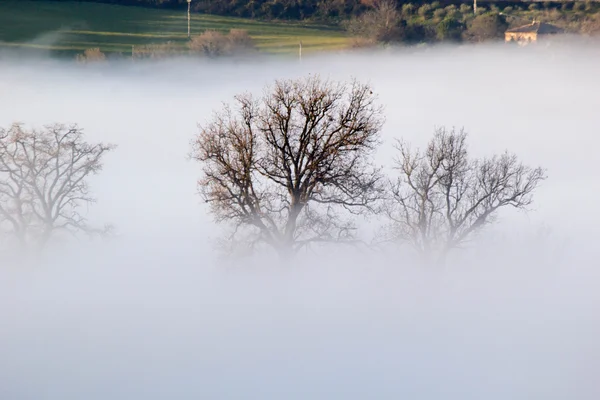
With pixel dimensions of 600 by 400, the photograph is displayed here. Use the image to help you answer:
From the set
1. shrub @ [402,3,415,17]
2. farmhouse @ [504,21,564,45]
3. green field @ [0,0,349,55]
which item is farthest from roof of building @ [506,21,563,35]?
green field @ [0,0,349,55]

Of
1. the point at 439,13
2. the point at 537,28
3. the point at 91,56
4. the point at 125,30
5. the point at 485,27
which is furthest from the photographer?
the point at 537,28

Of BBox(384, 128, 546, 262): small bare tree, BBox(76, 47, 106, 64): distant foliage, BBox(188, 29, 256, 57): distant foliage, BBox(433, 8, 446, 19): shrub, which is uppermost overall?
BBox(433, 8, 446, 19): shrub

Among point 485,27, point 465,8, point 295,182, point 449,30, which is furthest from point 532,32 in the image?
point 295,182

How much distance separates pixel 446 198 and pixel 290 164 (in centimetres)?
520

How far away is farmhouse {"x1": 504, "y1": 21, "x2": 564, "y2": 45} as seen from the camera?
45.0m

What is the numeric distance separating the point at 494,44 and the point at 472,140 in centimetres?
458

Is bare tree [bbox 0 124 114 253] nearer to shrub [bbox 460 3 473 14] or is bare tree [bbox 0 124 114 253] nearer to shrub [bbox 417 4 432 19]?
shrub [bbox 417 4 432 19]

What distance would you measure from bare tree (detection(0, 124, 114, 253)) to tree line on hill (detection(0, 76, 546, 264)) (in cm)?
3

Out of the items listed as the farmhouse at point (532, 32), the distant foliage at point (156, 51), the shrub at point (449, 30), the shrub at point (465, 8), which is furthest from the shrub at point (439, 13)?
the distant foliage at point (156, 51)

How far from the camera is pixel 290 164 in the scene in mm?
22266

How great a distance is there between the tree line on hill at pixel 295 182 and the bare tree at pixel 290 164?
0.09 ft

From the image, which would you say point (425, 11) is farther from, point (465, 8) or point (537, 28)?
point (537, 28)

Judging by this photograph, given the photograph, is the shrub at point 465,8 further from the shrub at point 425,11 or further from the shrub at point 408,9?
the shrub at point 408,9

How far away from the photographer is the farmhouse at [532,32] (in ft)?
148
